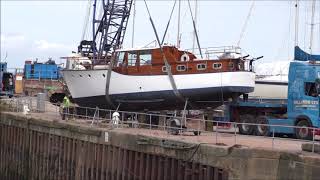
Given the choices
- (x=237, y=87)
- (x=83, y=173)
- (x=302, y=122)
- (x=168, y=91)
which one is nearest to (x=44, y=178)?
(x=83, y=173)

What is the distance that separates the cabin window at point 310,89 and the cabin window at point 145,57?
7.93 meters

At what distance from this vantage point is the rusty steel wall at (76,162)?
19.4 metres

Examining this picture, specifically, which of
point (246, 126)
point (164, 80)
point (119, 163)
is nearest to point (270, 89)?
point (246, 126)

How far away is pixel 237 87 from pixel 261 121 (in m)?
2.26

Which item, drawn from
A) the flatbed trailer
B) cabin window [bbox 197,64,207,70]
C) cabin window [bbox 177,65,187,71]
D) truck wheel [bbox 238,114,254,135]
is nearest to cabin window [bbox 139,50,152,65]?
cabin window [bbox 177,65,187,71]

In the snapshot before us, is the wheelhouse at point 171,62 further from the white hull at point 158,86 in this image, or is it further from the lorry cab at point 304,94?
the lorry cab at point 304,94

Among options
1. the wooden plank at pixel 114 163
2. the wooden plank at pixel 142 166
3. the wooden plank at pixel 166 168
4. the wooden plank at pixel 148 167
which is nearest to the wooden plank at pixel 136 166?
the wooden plank at pixel 142 166

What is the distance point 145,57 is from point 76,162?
6.70 metres

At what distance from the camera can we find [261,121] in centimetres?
2670

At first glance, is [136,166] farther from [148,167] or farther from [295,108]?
[295,108]

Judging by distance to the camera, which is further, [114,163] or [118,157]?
[114,163]

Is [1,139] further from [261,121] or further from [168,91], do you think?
[261,121]

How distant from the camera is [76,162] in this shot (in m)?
24.8

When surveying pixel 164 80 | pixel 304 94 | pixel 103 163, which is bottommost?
pixel 103 163
